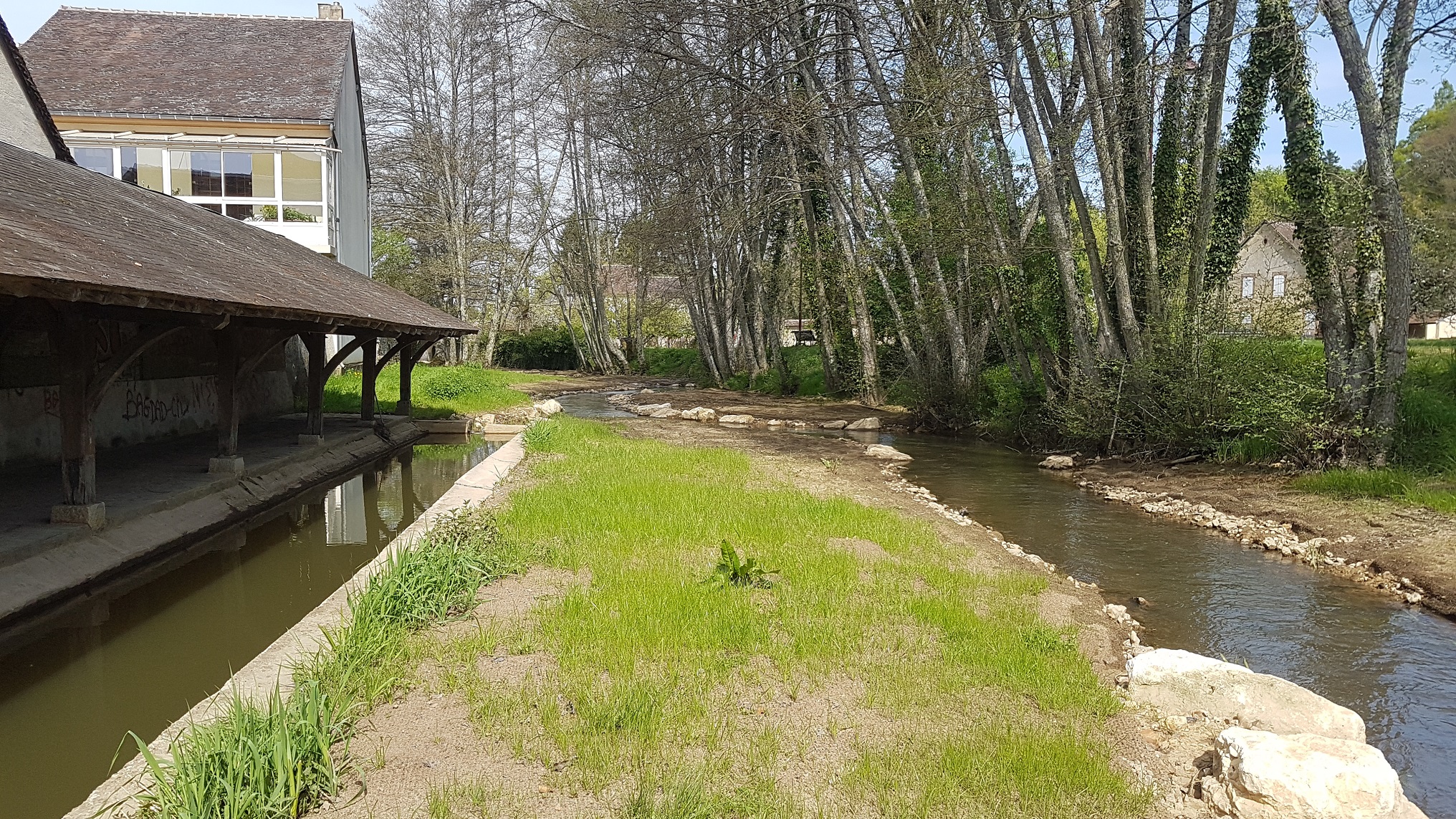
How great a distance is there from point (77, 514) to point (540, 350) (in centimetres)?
4331

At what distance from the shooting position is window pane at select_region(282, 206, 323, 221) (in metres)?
19.9

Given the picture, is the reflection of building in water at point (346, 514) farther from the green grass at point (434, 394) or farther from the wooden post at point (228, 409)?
the green grass at point (434, 394)

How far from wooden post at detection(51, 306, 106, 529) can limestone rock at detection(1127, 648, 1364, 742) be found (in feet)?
25.1

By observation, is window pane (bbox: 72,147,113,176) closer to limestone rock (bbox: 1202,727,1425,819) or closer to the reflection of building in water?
the reflection of building in water

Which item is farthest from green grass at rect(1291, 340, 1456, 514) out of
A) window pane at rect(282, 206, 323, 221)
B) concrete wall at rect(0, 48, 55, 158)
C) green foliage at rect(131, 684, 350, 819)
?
window pane at rect(282, 206, 323, 221)

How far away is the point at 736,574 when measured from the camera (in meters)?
5.76

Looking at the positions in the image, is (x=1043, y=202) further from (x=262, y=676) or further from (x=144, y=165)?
(x=144, y=165)

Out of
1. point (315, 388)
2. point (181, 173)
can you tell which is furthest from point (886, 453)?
point (181, 173)

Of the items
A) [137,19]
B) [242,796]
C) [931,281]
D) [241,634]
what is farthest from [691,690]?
[137,19]

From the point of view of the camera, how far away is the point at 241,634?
5824 millimetres

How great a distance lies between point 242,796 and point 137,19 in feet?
87.1

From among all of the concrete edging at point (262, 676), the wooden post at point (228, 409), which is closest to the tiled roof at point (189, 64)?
the wooden post at point (228, 409)

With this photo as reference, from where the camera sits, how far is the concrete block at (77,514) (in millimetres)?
6852

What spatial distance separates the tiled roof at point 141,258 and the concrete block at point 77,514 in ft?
6.23
